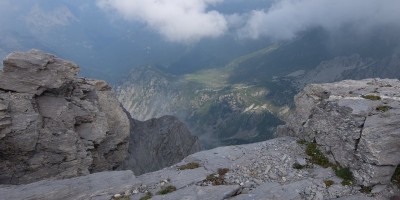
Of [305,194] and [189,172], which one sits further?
[189,172]

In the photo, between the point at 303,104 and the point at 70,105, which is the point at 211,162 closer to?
the point at 303,104

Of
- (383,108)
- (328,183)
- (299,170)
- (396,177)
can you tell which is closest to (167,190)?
(299,170)

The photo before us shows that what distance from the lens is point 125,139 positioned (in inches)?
2108

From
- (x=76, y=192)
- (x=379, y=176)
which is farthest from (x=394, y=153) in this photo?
(x=76, y=192)

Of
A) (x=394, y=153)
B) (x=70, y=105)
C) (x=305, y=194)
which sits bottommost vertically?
(x=305, y=194)

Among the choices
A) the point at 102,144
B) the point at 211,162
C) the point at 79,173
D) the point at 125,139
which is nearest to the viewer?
the point at 211,162

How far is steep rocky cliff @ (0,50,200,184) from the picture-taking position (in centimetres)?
3847

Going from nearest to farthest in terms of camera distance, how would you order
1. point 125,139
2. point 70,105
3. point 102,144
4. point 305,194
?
point 305,194 → point 70,105 → point 102,144 → point 125,139

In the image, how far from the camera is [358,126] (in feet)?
105

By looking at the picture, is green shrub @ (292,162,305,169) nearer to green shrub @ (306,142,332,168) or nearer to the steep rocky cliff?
green shrub @ (306,142,332,168)

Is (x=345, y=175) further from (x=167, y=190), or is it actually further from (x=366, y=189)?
(x=167, y=190)

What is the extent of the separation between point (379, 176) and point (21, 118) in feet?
105

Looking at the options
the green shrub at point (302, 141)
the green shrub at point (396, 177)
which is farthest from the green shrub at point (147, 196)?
the green shrub at point (396, 177)

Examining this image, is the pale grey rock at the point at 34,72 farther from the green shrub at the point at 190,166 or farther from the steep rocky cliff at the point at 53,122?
the green shrub at the point at 190,166
